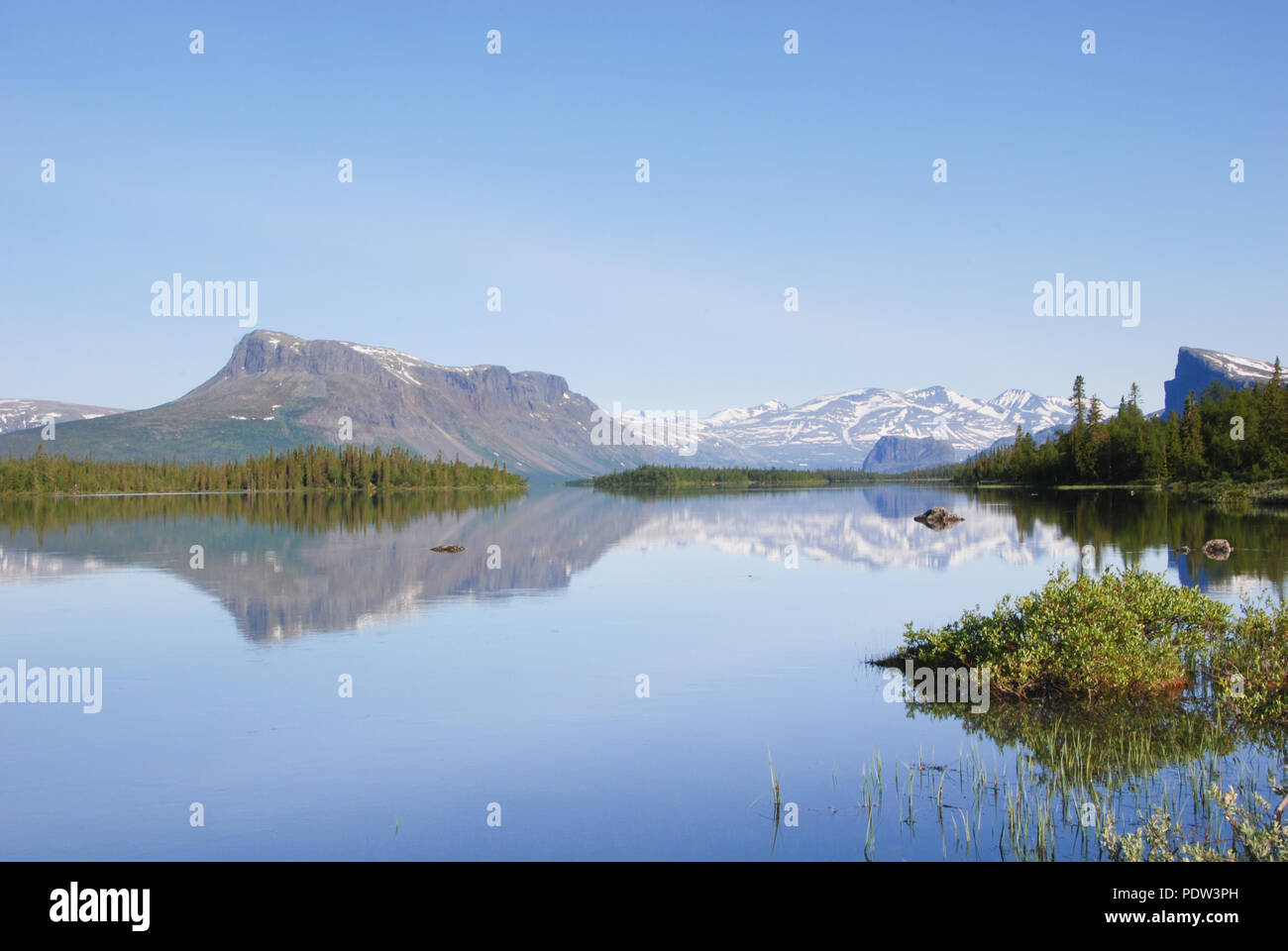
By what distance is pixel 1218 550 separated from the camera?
190 ft

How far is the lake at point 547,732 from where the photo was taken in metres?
16.9

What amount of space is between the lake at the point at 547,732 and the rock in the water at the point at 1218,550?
1792 mm

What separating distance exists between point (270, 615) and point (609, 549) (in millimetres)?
37447

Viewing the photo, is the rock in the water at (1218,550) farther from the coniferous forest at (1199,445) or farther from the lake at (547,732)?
the coniferous forest at (1199,445)

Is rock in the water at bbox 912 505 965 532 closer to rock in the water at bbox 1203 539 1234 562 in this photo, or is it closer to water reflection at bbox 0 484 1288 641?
water reflection at bbox 0 484 1288 641

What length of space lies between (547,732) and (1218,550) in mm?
49829

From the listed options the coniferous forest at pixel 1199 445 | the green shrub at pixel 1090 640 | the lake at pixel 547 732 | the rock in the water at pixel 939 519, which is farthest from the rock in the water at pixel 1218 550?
the coniferous forest at pixel 1199 445

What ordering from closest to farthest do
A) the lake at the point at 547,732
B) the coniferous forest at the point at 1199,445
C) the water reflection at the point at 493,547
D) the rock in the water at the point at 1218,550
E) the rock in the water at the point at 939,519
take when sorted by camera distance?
the lake at the point at 547,732
the water reflection at the point at 493,547
the rock in the water at the point at 1218,550
the rock in the water at the point at 939,519
the coniferous forest at the point at 1199,445

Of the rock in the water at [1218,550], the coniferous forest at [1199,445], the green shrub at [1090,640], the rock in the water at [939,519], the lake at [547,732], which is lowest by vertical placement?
the lake at [547,732]

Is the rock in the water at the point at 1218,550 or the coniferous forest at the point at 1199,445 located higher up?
the coniferous forest at the point at 1199,445

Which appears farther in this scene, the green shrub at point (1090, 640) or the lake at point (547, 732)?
the green shrub at point (1090, 640)

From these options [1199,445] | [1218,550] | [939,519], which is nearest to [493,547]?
[1218,550]

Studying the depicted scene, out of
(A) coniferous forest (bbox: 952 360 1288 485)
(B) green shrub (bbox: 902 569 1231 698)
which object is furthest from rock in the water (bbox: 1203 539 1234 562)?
(A) coniferous forest (bbox: 952 360 1288 485)
